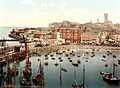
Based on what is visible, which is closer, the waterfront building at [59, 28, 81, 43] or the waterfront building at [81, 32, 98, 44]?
the waterfront building at [59, 28, 81, 43]

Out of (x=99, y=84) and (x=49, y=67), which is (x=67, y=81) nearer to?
(x=99, y=84)

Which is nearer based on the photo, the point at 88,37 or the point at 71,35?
the point at 71,35

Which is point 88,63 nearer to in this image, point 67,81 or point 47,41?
point 67,81

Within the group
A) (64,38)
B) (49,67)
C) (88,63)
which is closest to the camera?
(49,67)

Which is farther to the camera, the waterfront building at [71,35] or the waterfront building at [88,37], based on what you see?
the waterfront building at [88,37]

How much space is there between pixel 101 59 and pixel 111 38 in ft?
64.7

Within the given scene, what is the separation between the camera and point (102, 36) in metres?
46.2

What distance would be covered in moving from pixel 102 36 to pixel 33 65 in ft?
80.2

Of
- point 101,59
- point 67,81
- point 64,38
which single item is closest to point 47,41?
point 64,38

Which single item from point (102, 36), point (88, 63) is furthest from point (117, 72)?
point (102, 36)

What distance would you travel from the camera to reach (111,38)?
151 ft

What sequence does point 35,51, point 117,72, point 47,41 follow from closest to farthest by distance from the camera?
1. point 117,72
2. point 35,51
3. point 47,41

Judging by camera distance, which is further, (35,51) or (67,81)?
(35,51)

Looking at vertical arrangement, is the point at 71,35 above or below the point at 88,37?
above
